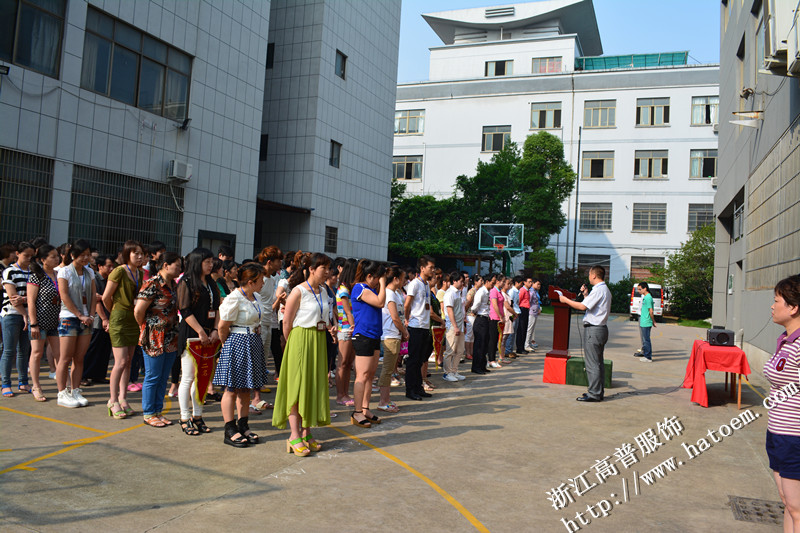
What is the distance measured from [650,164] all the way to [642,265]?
23.0 feet

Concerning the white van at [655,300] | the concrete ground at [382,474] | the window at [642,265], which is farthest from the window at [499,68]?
the concrete ground at [382,474]

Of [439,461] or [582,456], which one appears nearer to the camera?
[439,461]

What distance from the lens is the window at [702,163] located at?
3809 cm

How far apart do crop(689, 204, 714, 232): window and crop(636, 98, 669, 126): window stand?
6.11 m

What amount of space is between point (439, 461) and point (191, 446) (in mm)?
2451

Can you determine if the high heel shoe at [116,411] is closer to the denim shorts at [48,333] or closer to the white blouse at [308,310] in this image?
the denim shorts at [48,333]

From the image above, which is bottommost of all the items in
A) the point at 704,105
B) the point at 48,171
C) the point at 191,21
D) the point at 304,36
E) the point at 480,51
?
the point at 48,171

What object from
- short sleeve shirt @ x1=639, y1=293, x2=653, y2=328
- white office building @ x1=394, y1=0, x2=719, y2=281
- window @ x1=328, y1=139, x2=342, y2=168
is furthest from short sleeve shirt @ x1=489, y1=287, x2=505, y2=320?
white office building @ x1=394, y1=0, x2=719, y2=281

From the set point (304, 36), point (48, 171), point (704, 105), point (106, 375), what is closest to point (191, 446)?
point (106, 375)

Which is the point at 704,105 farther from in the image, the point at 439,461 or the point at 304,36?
the point at 439,461

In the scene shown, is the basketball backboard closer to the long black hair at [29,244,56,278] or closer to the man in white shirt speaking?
the man in white shirt speaking

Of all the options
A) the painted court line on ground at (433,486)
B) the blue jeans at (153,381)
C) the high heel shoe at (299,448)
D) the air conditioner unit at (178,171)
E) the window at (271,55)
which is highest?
the window at (271,55)

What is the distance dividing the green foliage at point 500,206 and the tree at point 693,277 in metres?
7.10

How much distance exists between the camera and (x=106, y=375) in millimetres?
8531
